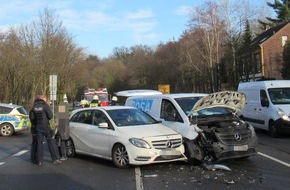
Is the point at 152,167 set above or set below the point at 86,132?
below

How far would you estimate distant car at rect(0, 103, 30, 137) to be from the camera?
71.4ft

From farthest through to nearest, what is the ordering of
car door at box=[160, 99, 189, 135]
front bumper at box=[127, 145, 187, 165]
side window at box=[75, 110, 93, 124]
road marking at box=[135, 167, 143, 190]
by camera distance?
side window at box=[75, 110, 93, 124] < car door at box=[160, 99, 189, 135] < front bumper at box=[127, 145, 187, 165] < road marking at box=[135, 167, 143, 190]

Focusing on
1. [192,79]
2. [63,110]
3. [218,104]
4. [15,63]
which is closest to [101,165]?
[63,110]

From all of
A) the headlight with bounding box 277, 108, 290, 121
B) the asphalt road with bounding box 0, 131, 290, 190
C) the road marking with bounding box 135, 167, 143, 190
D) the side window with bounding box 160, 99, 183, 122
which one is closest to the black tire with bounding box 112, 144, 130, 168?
the asphalt road with bounding box 0, 131, 290, 190

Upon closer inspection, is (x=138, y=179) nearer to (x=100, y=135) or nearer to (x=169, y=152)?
(x=169, y=152)

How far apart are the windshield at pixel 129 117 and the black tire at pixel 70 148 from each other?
170cm

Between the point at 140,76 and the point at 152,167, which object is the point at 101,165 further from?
Answer: the point at 140,76

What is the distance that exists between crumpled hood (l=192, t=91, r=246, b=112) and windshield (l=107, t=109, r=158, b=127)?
1342mm

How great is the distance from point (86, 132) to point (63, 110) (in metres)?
1.28

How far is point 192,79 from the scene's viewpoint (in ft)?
242

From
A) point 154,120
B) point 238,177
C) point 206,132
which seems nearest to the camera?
point 238,177

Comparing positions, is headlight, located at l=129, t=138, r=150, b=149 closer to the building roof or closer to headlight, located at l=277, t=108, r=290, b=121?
headlight, located at l=277, t=108, r=290, b=121

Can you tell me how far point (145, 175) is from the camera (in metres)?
9.62

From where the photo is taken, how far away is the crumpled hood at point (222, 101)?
11156 millimetres
